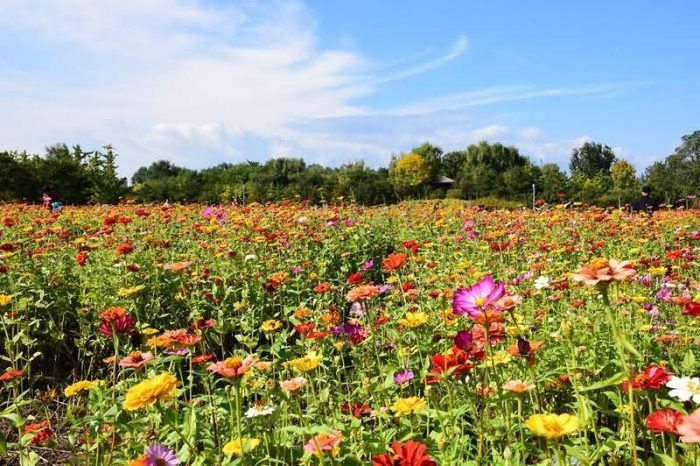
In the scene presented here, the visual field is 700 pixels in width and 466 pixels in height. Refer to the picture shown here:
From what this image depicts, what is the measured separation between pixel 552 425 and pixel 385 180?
40724 mm

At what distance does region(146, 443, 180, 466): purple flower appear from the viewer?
1.28 metres

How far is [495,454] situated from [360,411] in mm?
445

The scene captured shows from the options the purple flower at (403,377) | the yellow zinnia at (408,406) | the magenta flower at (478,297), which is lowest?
the purple flower at (403,377)

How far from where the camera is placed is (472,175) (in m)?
40.5

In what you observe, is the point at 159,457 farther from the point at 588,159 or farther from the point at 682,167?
the point at 588,159

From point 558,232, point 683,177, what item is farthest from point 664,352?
point 683,177

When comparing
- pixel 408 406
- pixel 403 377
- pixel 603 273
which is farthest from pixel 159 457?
pixel 603 273

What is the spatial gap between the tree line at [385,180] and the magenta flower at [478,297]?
681 centimetres

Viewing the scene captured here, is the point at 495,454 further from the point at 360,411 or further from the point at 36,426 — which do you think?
the point at 36,426

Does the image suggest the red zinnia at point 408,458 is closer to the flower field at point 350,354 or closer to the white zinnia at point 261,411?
the flower field at point 350,354

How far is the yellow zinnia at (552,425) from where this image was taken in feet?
3.53

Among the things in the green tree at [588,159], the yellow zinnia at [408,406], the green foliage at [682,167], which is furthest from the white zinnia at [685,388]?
the green tree at [588,159]

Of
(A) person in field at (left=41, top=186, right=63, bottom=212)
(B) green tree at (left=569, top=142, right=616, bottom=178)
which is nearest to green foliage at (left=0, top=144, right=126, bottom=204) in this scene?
(A) person in field at (left=41, top=186, right=63, bottom=212)

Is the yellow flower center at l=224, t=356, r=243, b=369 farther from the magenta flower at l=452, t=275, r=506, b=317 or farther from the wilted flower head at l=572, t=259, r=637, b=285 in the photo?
the wilted flower head at l=572, t=259, r=637, b=285
